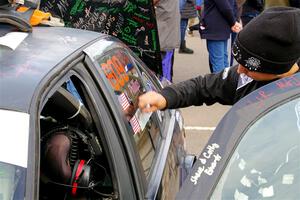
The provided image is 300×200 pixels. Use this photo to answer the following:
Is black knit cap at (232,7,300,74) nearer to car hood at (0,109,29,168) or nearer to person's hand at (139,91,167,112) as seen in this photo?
person's hand at (139,91,167,112)

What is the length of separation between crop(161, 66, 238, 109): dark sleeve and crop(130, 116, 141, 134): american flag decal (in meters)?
0.17

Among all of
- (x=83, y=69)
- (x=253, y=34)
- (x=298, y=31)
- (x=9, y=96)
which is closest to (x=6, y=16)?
(x=83, y=69)

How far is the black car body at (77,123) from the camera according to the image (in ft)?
5.42

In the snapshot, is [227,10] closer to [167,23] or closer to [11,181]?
[167,23]

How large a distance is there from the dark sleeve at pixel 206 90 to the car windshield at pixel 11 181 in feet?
3.22

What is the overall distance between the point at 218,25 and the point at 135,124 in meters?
4.17

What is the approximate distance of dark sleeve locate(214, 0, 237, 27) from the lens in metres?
6.14

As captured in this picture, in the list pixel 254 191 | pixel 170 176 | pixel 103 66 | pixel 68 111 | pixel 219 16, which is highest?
pixel 254 191

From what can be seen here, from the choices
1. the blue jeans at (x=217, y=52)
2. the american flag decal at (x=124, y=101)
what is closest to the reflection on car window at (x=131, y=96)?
the american flag decal at (x=124, y=101)

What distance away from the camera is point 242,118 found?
1517 millimetres

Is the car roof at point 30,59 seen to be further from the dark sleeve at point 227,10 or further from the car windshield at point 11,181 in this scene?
the dark sleeve at point 227,10

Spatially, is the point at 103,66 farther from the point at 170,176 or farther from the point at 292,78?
the point at 292,78

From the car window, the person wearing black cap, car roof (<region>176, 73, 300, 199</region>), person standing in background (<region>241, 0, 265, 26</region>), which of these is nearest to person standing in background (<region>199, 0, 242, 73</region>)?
person standing in background (<region>241, 0, 265, 26</region>)

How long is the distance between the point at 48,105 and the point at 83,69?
0.32m
